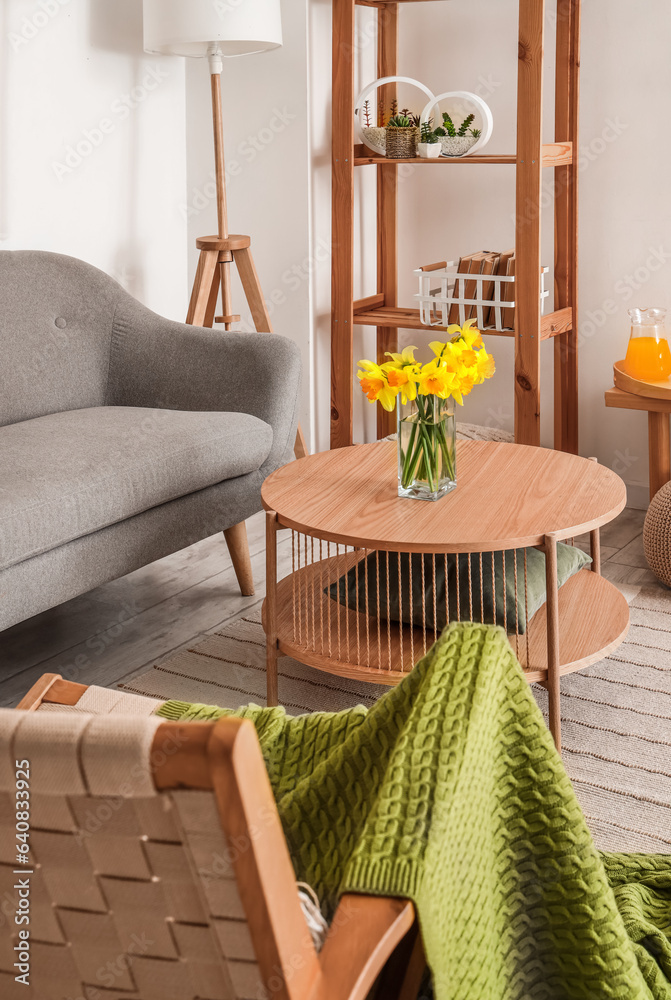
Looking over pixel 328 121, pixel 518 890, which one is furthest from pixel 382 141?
pixel 518 890

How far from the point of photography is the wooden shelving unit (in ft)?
9.72

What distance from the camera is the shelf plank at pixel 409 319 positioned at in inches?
125

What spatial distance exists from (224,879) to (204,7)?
2.90m

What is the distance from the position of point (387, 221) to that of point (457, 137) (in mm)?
579

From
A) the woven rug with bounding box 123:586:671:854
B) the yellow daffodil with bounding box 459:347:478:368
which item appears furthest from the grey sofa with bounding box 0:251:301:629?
the yellow daffodil with bounding box 459:347:478:368

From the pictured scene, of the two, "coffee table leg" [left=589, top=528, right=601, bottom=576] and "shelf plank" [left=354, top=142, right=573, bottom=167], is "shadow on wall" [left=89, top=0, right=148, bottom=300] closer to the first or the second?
"shelf plank" [left=354, top=142, right=573, bottom=167]

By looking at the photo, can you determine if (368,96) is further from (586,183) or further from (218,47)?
(586,183)

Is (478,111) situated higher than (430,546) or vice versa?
(478,111)

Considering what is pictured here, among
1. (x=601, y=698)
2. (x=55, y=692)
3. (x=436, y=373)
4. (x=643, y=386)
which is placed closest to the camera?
(x=55, y=692)

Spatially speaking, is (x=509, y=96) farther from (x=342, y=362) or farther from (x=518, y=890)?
(x=518, y=890)

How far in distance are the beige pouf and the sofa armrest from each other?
984 mm

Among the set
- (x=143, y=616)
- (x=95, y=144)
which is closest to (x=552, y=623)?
(x=143, y=616)

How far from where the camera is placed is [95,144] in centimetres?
324

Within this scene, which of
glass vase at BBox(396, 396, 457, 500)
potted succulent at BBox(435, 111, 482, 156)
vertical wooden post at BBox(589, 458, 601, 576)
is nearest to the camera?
glass vase at BBox(396, 396, 457, 500)
